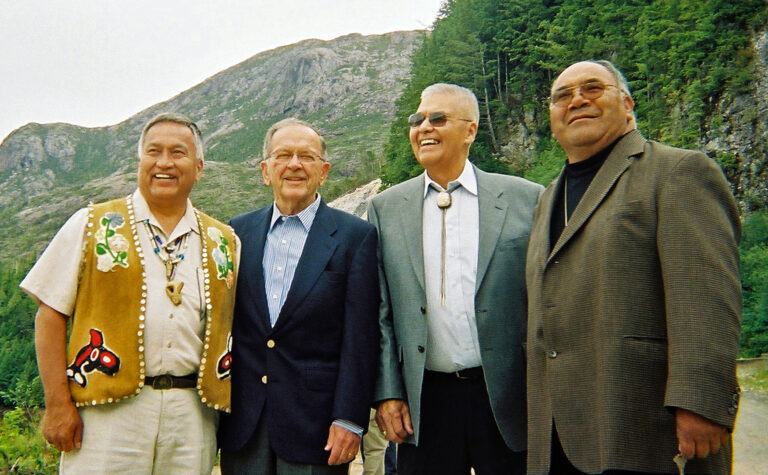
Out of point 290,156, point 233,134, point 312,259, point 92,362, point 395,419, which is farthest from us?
point 233,134

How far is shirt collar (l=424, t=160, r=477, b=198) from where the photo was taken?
3.06m

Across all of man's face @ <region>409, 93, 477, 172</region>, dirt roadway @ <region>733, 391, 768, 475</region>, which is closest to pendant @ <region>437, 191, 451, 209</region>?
man's face @ <region>409, 93, 477, 172</region>

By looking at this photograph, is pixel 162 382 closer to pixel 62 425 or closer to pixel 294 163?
pixel 62 425

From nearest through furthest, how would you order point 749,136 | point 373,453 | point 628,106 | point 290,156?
point 628,106 → point 290,156 → point 373,453 → point 749,136

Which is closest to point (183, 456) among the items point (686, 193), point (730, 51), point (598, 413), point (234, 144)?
point (598, 413)

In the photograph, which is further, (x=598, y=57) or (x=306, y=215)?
(x=598, y=57)

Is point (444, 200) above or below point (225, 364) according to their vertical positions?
above

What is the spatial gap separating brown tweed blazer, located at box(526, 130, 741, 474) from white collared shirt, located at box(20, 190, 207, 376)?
1659mm

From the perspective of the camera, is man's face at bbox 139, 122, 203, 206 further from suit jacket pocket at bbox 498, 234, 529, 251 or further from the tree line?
the tree line

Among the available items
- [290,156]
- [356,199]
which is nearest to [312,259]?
[290,156]

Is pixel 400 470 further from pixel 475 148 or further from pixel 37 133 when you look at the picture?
pixel 37 133

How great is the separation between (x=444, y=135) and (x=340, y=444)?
1.74m

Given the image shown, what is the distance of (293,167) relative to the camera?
2.95 m

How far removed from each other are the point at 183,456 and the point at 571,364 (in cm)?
182
